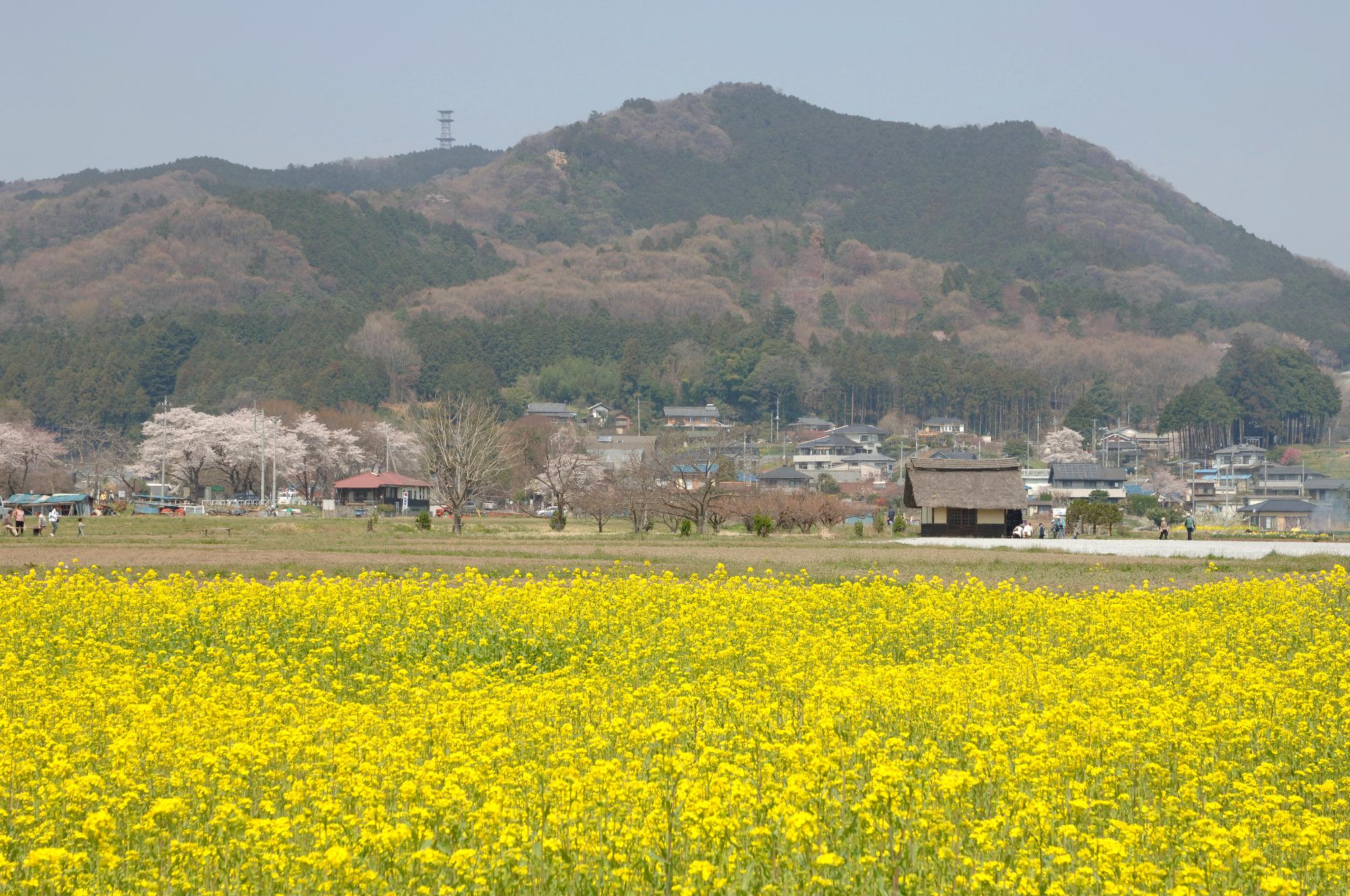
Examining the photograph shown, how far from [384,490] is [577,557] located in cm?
4780

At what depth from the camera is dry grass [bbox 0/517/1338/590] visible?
19766mm

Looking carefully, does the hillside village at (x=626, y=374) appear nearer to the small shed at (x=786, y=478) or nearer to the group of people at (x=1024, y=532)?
the small shed at (x=786, y=478)

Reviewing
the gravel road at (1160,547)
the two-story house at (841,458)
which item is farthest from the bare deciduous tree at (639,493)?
the two-story house at (841,458)

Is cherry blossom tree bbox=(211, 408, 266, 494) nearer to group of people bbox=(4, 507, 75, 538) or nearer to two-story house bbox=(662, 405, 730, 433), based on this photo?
group of people bbox=(4, 507, 75, 538)

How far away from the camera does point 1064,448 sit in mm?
103688

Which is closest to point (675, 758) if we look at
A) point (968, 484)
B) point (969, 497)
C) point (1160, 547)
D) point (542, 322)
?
point (1160, 547)

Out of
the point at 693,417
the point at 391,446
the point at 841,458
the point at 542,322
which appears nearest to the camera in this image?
the point at 391,446

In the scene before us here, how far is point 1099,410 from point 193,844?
11531cm

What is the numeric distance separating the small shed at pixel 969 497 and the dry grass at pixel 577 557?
22.5 ft

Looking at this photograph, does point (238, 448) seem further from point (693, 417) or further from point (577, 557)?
point (577, 557)

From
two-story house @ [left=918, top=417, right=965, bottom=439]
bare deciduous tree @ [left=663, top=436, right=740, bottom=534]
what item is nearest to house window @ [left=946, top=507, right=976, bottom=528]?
bare deciduous tree @ [left=663, top=436, right=740, bottom=534]

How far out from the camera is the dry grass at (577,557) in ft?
64.8

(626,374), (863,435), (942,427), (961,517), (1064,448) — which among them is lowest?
(961,517)

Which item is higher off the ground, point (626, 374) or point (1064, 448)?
point (626, 374)
